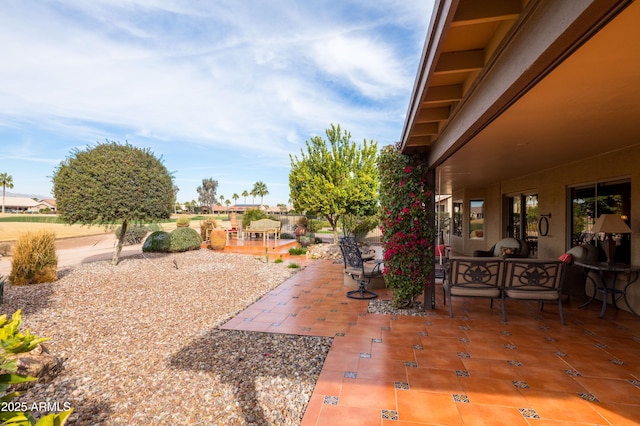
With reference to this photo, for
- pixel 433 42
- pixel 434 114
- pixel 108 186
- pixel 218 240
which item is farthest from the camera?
pixel 218 240

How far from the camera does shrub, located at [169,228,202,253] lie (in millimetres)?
11602

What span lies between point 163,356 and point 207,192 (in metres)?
84.2

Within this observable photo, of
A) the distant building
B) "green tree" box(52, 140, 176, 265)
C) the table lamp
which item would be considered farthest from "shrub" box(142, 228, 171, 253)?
the distant building

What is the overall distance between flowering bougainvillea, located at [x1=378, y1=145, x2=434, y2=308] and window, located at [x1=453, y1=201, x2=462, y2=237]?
9137mm

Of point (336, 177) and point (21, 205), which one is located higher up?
point (21, 205)

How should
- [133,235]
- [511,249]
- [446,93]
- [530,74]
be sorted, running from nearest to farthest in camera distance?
[530,74] < [446,93] < [511,249] < [133,235]

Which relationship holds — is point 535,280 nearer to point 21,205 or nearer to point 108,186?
point 108,186

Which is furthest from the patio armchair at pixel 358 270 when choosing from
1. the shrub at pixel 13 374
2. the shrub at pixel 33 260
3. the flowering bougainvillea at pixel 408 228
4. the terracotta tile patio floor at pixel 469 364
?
the shrub at pixel 33 260

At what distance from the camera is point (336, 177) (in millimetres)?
15859

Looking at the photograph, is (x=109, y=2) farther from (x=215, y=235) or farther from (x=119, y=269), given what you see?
(x=215, y=235)

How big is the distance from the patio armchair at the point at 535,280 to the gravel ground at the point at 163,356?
2.81 m

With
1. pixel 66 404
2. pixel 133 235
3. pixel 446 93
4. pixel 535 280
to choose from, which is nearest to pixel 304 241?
pixel 133 235

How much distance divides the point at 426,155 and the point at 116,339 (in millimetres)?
4948

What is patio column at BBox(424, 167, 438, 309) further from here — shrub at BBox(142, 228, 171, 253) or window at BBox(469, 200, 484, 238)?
shrub at BBox(142, 228, 171, 253)
